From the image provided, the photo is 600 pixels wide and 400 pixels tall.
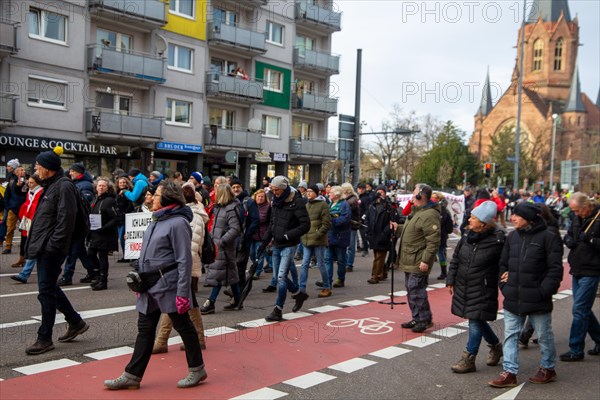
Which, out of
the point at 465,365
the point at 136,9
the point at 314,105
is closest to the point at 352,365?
the point at 465,365

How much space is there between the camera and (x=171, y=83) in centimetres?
3159

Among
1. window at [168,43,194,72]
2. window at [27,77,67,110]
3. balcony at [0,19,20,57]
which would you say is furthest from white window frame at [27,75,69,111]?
window at [168,43,194,72]

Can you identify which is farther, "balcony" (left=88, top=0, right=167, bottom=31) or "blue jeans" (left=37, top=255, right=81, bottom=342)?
"balcony" (left=88, top=0, right=167, bottom=31)

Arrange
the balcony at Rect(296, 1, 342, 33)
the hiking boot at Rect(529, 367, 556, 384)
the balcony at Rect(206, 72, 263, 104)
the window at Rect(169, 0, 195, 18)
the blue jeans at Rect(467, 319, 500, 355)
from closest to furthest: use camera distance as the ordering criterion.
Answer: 1. the hiking boot at Rect(529, 367, 556, 384)
2. the blue jeans at Rect(467, 319, 500, 355)
3. the window at Rect(169, 0, 195, 18)
4. the balcony at Rect(206, 72, 263, 104)
5. the balcony at Rect(296, 1, 342, 33)

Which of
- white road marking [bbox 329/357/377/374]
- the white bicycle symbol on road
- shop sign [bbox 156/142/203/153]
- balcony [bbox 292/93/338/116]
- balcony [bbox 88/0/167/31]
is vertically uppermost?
balcony [bbox 88/0/167/31]

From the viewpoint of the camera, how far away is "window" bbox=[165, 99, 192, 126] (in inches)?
1254

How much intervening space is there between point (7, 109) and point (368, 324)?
2038 centimetres

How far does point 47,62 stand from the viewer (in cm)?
2598

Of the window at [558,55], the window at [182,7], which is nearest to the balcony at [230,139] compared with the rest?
the window at [182,7]

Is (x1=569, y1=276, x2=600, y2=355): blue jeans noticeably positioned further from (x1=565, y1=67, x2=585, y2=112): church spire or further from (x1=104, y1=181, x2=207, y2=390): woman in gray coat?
(x1=565, y1=67, x2=585, y2=112): church spire

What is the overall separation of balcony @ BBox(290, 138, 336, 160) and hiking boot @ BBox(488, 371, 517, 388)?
3374cm

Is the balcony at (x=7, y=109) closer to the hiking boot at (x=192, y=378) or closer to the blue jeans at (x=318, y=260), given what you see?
the blue jeans at (x=318, y=260)

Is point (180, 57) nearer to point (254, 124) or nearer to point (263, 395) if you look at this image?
point (254, 124)

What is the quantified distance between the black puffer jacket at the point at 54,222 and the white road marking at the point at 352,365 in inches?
117
